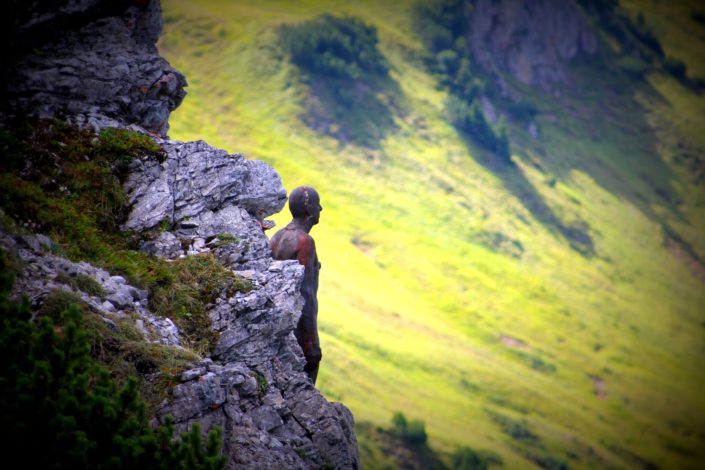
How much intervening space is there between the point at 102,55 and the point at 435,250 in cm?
7637

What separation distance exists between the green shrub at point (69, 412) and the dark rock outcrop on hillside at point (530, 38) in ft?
466

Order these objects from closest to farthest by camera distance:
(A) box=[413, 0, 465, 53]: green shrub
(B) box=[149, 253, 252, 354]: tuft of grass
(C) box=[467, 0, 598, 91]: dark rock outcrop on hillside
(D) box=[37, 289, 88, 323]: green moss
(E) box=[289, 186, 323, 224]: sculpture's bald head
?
(D) box=[37, 289, 88, 323]: green moss → (B) box=[149, 253, 252, 354]: tuft of grass → (E) box=[289, 186, 323, 224]: sculpture's bald head → (A) box=[413, 0, 465, 53]: green shrub → (C) box=[467, 0, 598, 91]: dark rock outcrop on hillside

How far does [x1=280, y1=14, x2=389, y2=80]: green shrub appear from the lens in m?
114

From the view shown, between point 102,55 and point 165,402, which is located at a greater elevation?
point 102,55

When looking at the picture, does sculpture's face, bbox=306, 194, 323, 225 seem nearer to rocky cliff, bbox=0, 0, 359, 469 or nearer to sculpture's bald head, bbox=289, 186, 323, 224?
sculpture's bald head, bbox=289, 186, 323, 224

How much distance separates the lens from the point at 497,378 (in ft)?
222

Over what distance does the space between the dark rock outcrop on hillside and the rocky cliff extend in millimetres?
135760

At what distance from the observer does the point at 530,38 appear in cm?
15788

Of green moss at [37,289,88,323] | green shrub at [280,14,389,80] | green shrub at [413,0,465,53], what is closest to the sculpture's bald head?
green moss at [37,289,88,323]

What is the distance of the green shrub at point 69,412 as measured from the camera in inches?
346

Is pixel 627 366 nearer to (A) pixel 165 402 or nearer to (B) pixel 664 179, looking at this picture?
(B) pixel 664 179

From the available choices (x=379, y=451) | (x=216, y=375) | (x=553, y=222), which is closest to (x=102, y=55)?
(x=216, y=375)

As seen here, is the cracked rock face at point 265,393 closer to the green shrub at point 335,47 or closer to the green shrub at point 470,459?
the green shrub at point 470,459

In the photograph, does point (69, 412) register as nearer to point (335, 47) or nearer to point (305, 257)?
point (305, 257)
